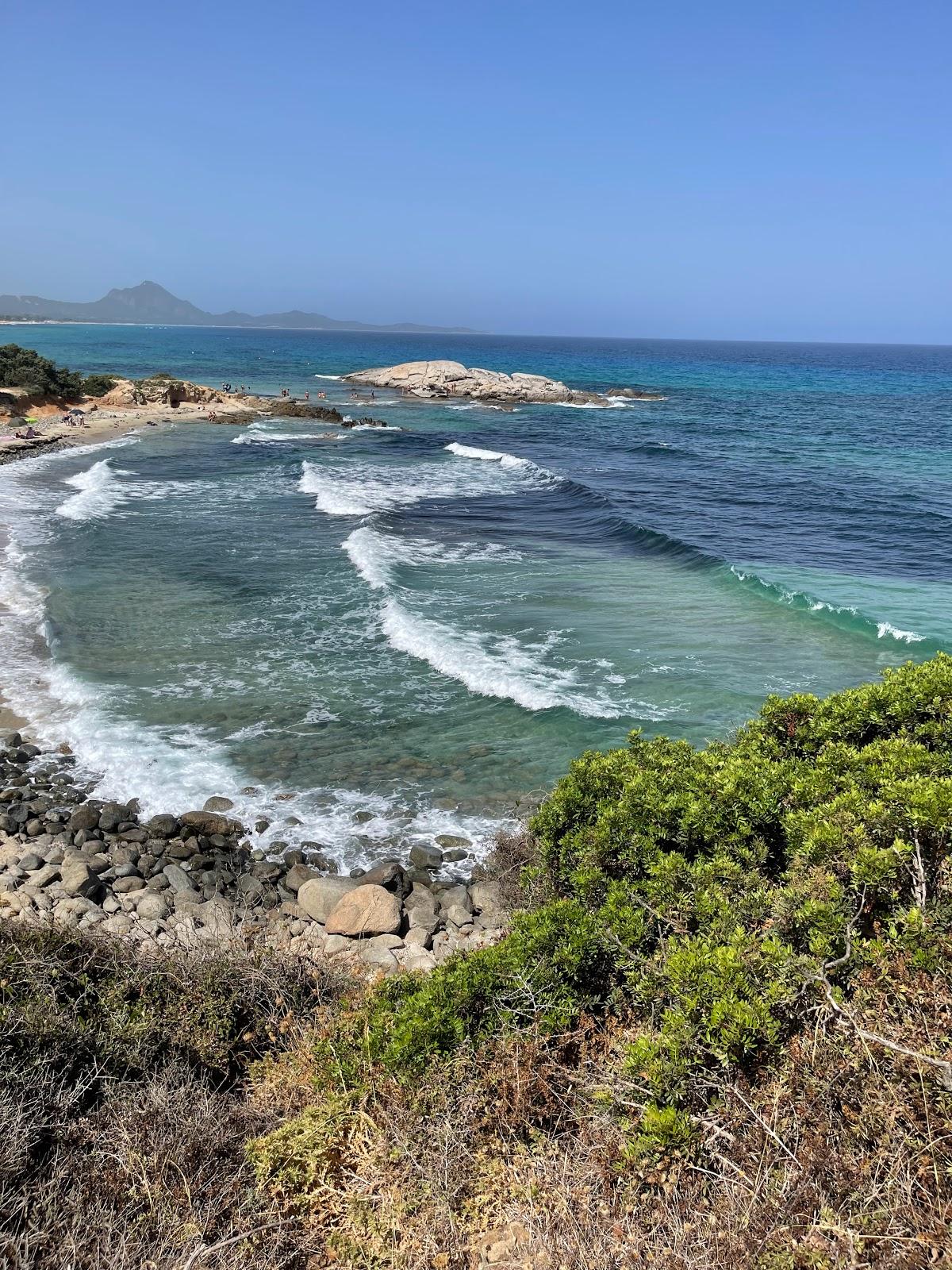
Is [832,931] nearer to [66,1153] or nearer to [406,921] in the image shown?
[66,1153]

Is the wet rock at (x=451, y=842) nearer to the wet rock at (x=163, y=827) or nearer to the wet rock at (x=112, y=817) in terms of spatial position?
the wet rock at (x=163, y=827)

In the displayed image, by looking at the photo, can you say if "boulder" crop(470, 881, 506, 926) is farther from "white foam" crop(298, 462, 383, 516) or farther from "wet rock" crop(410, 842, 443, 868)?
"white foam" crop(298, 462, 383, 516)

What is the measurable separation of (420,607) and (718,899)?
14.6 meters

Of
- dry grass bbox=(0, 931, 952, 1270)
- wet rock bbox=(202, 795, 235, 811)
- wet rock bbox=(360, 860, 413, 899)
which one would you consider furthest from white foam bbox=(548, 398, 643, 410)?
dry grass bbox=(0, 931, 952, 1270)

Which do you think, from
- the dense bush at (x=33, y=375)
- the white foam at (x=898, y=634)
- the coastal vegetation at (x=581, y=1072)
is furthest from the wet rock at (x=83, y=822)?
the dense bush at (x=33, y=375)

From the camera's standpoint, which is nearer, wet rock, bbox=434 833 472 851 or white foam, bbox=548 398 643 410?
wet rock, bbox=434 833 472 851

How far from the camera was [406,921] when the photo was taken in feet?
32.2

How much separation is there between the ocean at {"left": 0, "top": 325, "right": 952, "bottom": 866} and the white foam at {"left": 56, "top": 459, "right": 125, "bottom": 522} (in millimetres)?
184

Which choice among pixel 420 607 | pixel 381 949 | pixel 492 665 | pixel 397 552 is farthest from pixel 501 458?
pixel 381 949

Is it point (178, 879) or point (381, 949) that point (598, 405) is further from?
point (381, 949)

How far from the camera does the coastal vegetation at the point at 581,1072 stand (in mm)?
4086

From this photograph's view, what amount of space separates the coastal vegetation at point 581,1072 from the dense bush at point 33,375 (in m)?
49.2

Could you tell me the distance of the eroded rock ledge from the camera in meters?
70.4

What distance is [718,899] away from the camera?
6086 mm
